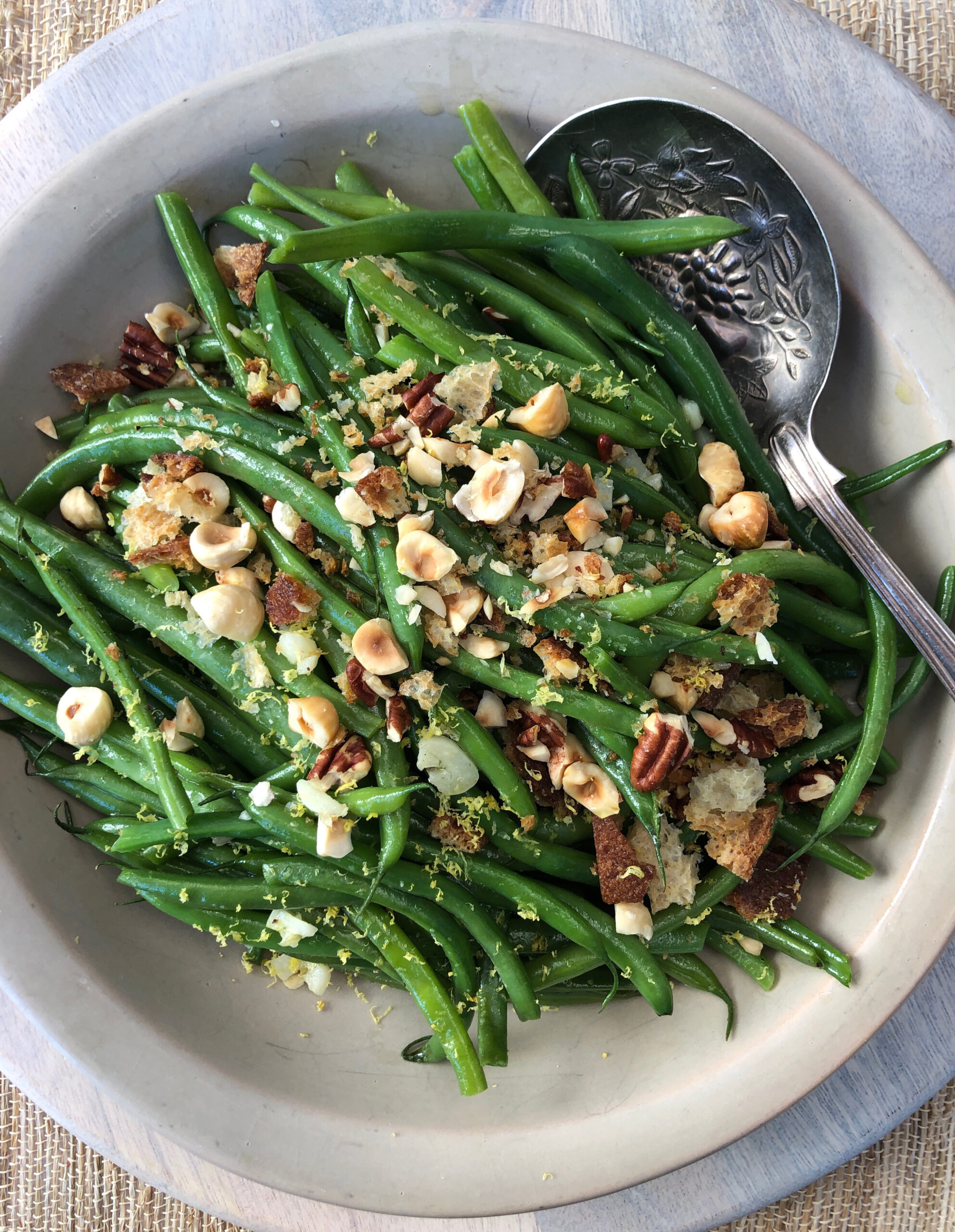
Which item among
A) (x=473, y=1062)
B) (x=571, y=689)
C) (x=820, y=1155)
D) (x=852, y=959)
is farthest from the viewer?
(x=820, y=1155)

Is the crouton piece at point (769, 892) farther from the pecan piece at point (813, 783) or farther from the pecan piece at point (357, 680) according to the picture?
the pecan piece at point (357, 680)

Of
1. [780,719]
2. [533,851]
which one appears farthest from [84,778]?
[780,719]

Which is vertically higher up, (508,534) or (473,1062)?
(508,534)

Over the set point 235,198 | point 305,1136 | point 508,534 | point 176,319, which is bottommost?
point 305,1136

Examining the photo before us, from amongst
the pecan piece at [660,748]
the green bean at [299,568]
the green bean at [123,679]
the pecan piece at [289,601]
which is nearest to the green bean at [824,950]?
the pecan piece at [660,748]

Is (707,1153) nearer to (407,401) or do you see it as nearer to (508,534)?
(508,534)

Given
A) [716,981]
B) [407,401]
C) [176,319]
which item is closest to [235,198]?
[176,319]

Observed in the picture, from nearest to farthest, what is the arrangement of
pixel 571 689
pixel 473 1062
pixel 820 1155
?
pixel 571 689
pixel 473 1062
pixel 820 1155
